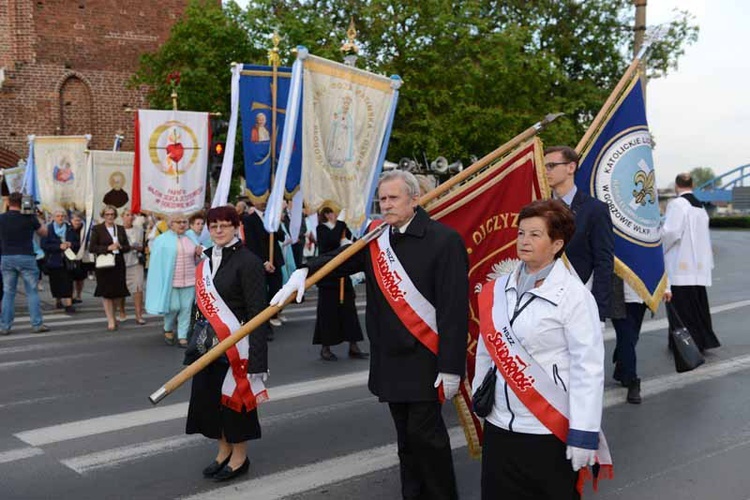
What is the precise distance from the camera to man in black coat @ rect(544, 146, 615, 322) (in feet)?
18.5

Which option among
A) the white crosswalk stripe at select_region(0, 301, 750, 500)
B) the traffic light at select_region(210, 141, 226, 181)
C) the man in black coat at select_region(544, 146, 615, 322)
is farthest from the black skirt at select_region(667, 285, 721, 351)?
the traffic light at select_region(210, 141, 226, 181)

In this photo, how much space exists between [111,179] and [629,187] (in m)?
11.0

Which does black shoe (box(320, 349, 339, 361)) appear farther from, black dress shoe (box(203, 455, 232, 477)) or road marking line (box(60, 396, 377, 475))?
black dress shoe (box(203, 455, 232, 477))

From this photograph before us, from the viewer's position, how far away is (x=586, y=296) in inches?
120

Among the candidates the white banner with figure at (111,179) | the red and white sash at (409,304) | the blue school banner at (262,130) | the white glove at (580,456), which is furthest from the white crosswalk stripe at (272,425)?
the white banner with figure at (111,179)

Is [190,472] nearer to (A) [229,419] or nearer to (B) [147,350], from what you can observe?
(A) [229,419]


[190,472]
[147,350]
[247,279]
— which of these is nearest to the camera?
[247,279]

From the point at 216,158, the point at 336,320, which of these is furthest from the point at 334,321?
the point at 216,158

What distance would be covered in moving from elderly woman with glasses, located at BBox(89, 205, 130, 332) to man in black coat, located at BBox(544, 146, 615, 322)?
7.23 meters

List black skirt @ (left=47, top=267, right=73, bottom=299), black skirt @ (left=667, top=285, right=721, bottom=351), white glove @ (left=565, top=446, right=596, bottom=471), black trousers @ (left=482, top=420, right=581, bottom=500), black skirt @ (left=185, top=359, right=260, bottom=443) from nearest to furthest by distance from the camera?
1. white glove @ (left=565, top=446, right=596, bottom=471)
2. black trousers @ (left=482, top=420, right=581, bottom=500)
3. black skirt @ (left=185, top=359, right=260, bottom=443)
4. black skirt @ (left=667, top=285, right=721, bottom=351)
5. black skirt @ (left=47, top=267, right=73, bottom=299)

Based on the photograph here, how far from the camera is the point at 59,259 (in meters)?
12.8

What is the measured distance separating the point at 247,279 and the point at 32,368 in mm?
4942

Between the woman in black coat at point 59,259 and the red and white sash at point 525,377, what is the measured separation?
11294mm

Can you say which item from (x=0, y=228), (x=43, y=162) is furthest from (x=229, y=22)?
(x=0, y=228)
